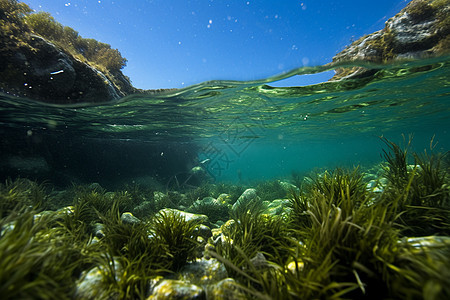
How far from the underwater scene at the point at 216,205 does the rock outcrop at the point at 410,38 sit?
1.19 ft

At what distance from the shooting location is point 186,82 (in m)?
9.80

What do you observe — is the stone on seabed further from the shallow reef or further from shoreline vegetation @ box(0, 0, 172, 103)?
shoreline vegetation @ box(0, 0, 172, 103)

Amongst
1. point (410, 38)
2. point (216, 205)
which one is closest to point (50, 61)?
point (216, 205)

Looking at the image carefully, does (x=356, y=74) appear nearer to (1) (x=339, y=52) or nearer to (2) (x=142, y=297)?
(1) (x=339, y=52)

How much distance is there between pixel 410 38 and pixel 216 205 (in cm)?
1105

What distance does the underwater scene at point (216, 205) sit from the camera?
2.03 meters

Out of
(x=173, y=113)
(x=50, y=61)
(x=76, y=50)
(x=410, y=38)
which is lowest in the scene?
(x=173, y=113)

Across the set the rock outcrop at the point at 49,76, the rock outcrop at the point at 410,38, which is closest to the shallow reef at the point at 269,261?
the rock outcrop at the point at 410,38

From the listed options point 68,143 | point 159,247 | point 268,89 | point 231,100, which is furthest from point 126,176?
point 159,247

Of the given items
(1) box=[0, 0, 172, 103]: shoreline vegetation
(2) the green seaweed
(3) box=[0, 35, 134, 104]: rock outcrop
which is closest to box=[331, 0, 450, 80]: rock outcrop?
(2) the green seaweed

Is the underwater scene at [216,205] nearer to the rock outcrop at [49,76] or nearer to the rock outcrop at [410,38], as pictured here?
the rock outcrop at [49,76]

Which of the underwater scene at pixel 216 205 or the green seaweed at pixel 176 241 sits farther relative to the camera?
the green seaweed at pixel 176 241

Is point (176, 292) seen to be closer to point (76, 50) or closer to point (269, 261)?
→ point (269, 261)

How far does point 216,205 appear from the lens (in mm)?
9172
